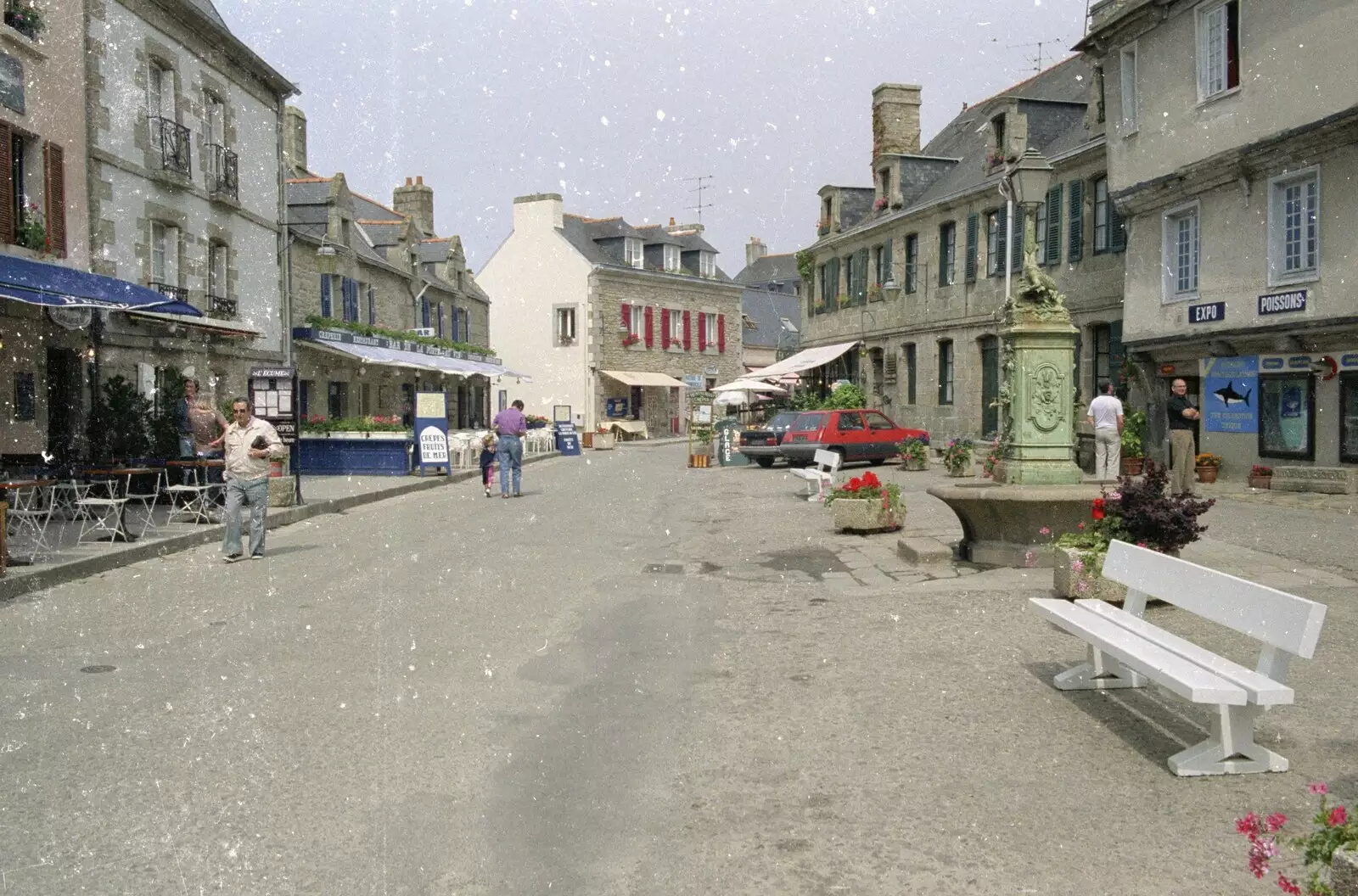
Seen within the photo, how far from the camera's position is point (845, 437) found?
24625mm

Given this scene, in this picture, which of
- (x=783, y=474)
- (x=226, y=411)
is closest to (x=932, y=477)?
(x=783, y=474)

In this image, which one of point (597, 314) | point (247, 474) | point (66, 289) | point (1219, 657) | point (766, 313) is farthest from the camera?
point (766, 313)

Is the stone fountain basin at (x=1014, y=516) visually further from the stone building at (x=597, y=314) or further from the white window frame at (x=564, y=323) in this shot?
the white window frame at (x=564, y=323)

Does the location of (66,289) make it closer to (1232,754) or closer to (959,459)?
(1232,754)

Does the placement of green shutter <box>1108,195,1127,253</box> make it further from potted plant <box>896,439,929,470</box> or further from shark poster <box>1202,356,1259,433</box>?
potted plant <box>896,439,929,470</box>

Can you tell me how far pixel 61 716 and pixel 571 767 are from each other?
2707 millimetres

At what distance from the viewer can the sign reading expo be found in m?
16.8

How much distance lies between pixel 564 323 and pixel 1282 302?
3555cm

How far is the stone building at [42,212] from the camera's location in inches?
615

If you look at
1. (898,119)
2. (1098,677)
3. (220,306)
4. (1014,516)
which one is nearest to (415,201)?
(898,119)

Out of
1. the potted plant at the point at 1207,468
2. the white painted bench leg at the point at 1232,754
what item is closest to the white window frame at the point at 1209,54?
the potted plant at the point at 1207,468

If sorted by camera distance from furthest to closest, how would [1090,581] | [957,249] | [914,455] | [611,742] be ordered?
1. [957,249]
2. [914,455]
3. [1090,581]
4. [611,742]

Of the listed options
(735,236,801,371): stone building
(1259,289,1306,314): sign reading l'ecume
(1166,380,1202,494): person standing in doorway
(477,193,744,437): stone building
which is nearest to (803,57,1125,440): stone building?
(1259,289,1306,314): sign reading l'ecume

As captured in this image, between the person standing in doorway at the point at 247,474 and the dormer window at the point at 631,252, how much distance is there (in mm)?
39661
